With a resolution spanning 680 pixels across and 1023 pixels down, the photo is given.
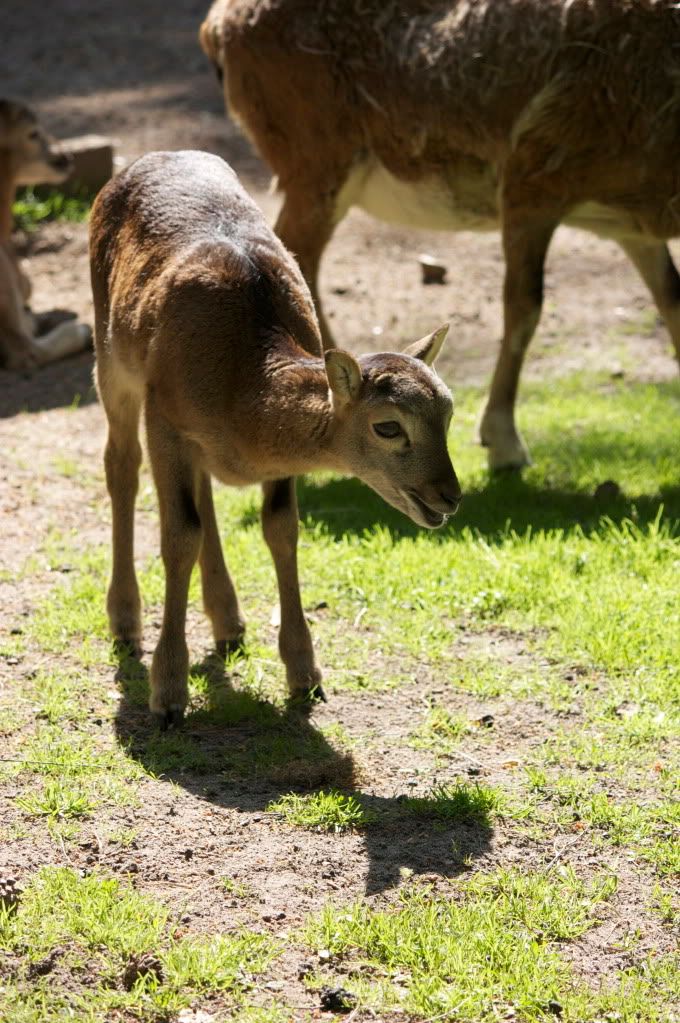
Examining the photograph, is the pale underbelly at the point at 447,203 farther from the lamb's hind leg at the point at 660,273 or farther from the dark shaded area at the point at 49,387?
the dark shaded area at the point at 49,387

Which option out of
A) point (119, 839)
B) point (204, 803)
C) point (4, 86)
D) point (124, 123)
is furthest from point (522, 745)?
point (4, 86)

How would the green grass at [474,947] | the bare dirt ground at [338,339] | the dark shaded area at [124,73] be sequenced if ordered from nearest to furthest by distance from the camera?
1. the green grass at [474,947]
2. the bare dirt ground at [338,339]
3. the dark shaded area at [124,73]

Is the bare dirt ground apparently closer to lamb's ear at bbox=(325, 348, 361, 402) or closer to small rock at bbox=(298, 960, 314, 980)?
small rock at bbox=(298, 960, 314, 980)

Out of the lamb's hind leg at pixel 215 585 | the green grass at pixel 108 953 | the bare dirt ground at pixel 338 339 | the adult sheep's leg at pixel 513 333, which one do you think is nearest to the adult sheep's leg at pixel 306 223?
the adult sheep's leg at pixel 513 333

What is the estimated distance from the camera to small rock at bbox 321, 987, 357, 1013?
A: 4012mm

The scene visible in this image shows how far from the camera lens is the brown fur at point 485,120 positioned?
768cm

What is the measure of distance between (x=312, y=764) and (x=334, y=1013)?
1346 millimetres

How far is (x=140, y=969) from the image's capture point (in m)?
4.08

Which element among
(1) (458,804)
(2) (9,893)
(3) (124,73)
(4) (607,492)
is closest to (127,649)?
(1) (458,804)

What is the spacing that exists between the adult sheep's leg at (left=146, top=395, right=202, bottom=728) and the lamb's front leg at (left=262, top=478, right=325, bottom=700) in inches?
12.6

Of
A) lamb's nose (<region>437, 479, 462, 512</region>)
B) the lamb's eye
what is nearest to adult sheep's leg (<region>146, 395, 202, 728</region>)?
the lamb's eye

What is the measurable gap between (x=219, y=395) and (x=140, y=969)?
216 cm

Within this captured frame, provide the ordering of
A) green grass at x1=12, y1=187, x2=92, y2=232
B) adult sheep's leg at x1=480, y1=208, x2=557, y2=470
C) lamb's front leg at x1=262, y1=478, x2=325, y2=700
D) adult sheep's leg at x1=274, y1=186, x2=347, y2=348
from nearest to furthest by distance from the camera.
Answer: lamb's front leg at x1=262, y1=478, x2=325, y2=700 < adult sheep's leg at x1=480, y1=208, x2=557, y2=470 < adult sheep's leg at x1=274, y1=186, x2=347, y2=348 < green grass at x1=12, y1=187, x2=92, y2=232

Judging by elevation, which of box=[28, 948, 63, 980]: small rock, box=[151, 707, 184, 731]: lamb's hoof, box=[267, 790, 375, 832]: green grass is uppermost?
box=[28, 948, 63, 980]: small rock
